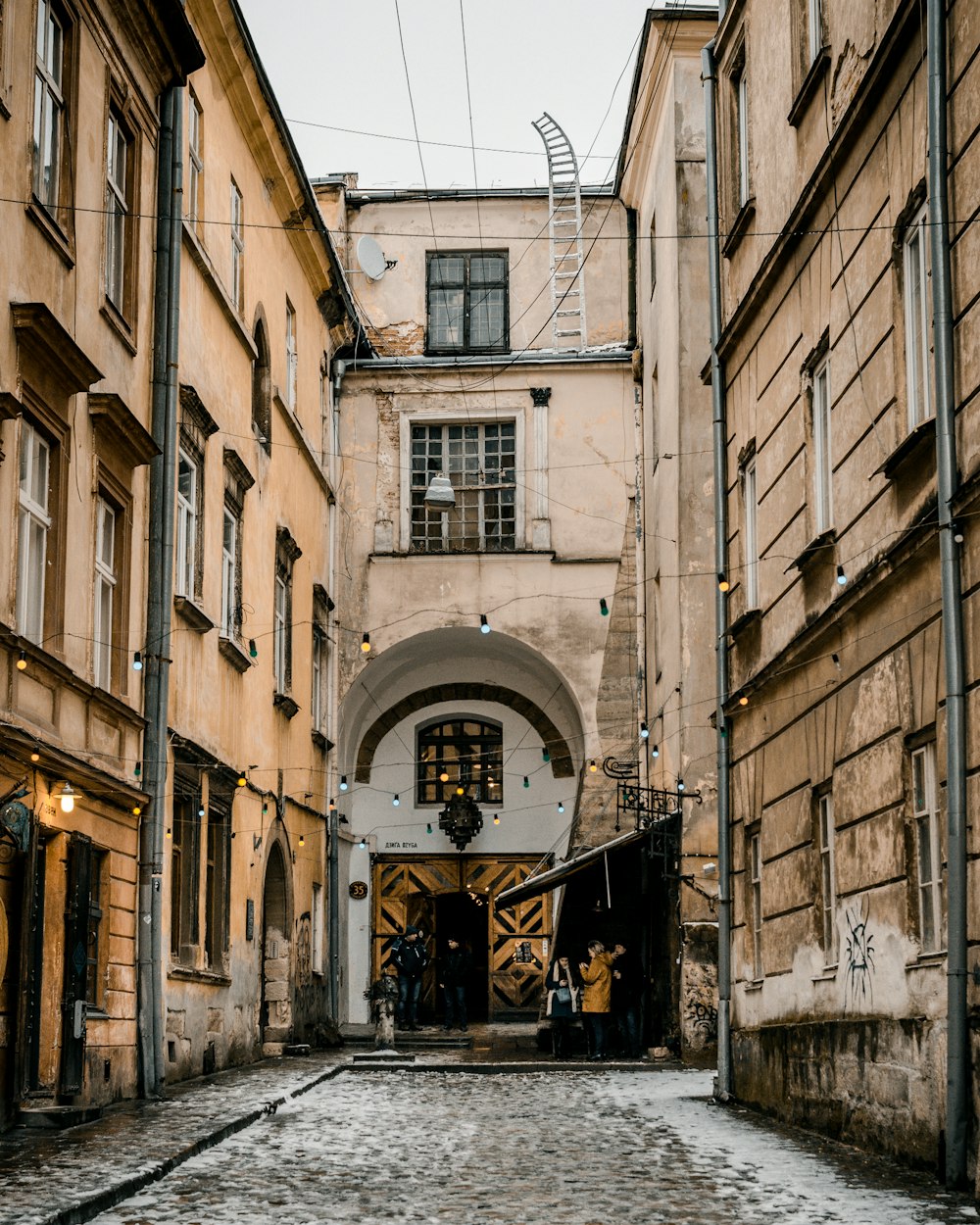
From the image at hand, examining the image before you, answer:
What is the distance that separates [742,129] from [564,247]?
1474 cm

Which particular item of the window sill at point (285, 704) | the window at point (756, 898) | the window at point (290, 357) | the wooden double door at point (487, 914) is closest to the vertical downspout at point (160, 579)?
the window at point (756, 898)

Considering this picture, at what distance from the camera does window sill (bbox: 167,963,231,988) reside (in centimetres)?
1848

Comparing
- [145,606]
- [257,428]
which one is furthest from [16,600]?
[257,428]

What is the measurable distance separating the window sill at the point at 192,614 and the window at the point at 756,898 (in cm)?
626

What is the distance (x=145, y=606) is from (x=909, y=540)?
8.82 metres

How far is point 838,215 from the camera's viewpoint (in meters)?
13.2

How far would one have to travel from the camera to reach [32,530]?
13938 millimetres

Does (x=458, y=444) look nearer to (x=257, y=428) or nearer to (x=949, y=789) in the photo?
(x=257, y=428)

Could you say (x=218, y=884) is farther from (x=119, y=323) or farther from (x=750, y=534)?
(x=750, y=534)

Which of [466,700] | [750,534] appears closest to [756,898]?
[750,534]

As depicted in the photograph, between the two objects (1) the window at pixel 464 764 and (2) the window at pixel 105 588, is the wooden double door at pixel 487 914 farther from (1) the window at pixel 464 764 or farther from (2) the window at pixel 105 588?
(2) the window at pixel 105 588

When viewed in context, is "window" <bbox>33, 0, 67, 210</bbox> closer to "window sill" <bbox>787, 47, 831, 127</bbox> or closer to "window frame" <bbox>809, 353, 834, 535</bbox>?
"window sill" <bbox>787, 47, 831, 127</bbox>

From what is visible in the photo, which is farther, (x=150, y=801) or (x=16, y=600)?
(x=150, y=801)

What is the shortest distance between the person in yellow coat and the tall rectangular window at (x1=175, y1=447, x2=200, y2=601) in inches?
307
